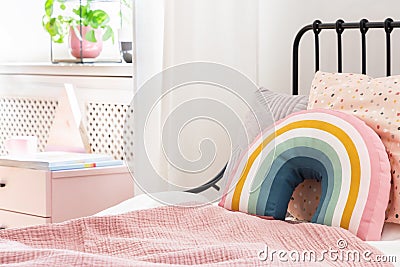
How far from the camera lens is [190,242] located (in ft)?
6.04

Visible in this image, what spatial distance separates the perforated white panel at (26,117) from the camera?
362 centimetres

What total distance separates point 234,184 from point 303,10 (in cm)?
95

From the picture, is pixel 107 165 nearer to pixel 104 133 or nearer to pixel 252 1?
pixel 104 133

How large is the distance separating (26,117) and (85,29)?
520 millimetres

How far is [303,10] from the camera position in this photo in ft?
9.48

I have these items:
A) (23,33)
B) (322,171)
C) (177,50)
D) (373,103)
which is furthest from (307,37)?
(23,33)

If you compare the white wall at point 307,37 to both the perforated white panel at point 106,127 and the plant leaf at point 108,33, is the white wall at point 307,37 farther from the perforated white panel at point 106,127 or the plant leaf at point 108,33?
the plant leaf at point 108,33

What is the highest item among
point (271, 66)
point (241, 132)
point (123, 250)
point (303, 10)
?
point (303, 10)

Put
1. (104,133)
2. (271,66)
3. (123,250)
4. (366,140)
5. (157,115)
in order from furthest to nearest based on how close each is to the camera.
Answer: (104,133) < (271,66) < (157,115) < (366,140) < (123,250)

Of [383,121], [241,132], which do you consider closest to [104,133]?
[241,132]

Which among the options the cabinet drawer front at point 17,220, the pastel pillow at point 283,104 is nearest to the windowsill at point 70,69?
the cabinet drawer front at point 17,220

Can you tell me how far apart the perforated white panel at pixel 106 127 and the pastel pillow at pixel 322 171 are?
1.18m

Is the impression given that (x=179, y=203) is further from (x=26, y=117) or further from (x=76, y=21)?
(x=26, y=117)

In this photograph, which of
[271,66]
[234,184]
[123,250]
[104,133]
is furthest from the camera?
[104,133]
